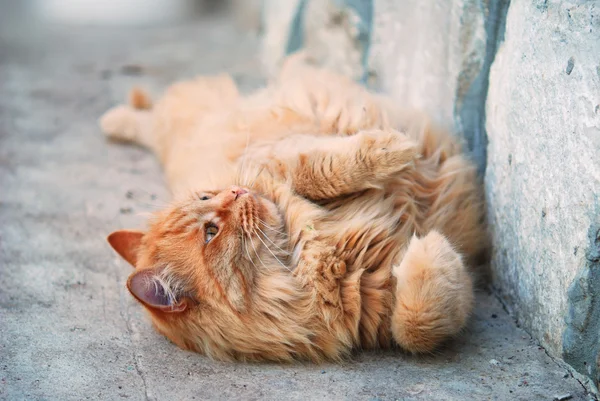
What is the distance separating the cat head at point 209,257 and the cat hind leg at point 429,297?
1.83ft

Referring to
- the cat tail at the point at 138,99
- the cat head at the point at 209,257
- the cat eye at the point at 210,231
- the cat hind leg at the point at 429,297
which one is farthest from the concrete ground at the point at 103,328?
the cat eye at the point at 210,231

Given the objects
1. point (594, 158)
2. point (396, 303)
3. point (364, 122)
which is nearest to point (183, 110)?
point (364, 122)

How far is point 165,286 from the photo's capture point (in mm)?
2643

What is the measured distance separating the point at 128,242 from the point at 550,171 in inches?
73.2

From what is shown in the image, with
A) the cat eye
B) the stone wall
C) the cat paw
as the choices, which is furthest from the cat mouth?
the stone wall

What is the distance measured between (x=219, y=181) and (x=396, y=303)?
1138mm

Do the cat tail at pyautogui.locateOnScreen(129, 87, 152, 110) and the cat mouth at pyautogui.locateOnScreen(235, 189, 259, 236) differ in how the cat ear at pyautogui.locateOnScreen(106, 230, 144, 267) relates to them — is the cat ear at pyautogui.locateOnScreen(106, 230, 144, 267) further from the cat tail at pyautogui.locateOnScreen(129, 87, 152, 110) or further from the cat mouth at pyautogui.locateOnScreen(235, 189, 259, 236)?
the cat tail at pyautogui.locateOnScreen(129, 87, 152, 110)

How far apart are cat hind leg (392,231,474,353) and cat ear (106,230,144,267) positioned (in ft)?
4.02

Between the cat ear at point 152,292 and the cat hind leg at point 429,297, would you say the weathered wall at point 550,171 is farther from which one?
the cat ear at point 152,292

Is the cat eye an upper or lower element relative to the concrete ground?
upper

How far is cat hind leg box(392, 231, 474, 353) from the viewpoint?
2469 mm

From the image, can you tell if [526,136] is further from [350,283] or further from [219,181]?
[219,181]

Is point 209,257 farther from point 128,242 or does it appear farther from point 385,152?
point 385,152

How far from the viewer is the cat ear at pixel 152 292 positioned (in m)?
2.57
